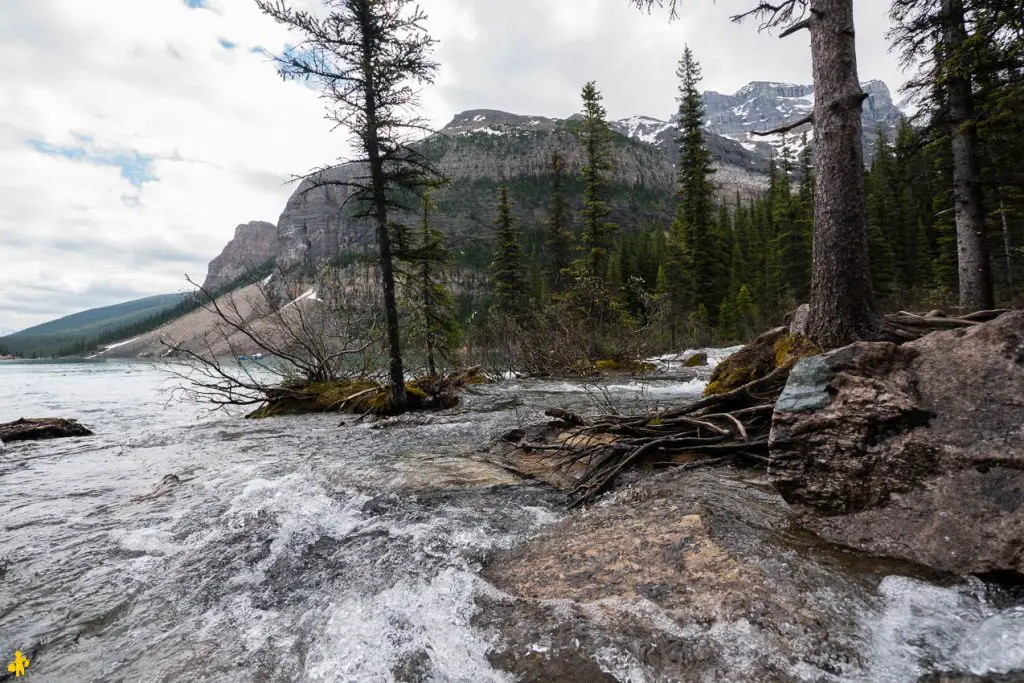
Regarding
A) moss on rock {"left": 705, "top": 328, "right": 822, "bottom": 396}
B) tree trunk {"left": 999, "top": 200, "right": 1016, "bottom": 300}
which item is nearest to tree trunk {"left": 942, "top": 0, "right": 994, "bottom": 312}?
moss on rock {"left": 705, "top": 328, "right": 822, "bottom": 396}

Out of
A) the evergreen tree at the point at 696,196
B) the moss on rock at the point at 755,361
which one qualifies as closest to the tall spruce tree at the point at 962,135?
the moss on rock at the point at 755,361

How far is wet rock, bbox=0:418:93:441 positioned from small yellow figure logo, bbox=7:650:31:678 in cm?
1088

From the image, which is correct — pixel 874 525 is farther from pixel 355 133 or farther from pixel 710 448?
pixel 355 133

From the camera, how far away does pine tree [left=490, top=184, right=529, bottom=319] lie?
97.9 ft

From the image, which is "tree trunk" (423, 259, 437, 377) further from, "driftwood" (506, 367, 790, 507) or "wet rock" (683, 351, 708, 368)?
"wet rock" (683, 351, 708, 368)

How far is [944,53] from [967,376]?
1220cm

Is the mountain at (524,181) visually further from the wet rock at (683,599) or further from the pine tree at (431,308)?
the wet rock at (683,599)

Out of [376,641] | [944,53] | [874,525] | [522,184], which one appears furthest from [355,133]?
[522,184]

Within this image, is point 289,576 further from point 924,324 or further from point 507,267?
point 507,267

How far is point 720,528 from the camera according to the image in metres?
3.10

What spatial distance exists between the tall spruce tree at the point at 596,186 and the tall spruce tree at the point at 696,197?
37.7ft

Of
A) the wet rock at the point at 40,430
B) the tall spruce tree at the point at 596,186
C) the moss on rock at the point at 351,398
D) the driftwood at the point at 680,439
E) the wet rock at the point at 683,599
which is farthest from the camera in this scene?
the tall spruce tree at the point at 596,186

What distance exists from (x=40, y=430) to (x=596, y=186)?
28154mm

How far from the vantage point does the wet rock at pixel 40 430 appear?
10219mm
